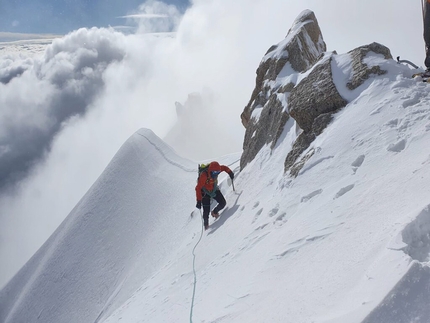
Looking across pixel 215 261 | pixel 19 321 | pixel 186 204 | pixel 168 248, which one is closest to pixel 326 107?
pixel 215 261

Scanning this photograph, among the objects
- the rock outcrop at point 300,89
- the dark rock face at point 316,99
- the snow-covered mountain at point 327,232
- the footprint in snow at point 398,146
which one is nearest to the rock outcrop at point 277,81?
the rock outcrop at point 300,89

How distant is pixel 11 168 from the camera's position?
160m

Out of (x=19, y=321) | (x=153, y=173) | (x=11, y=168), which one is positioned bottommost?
(x=19, y=321)

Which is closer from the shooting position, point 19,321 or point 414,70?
point 414,70

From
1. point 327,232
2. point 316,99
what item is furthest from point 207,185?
point 327,232

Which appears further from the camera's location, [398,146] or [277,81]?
[277,81]

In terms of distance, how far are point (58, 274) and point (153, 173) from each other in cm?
732

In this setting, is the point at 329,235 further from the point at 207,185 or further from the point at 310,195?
the point at 207,185

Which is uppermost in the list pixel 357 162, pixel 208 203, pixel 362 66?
pixel 362 66

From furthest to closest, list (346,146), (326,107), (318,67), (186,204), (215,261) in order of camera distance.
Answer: (186,204)
(318,67)
(326,107)
(215,261)
(346,146)

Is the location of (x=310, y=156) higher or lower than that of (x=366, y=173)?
higher

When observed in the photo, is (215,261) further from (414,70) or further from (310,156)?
(414,70)

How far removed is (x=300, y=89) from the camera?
7934 millimetres

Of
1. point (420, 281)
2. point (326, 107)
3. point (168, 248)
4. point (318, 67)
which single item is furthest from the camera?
point (168, 248)
